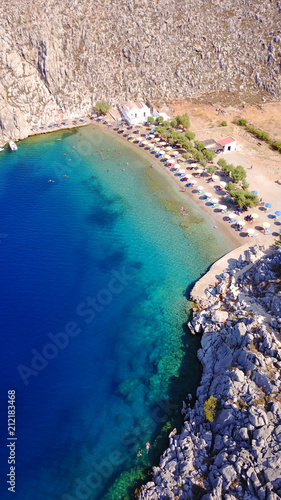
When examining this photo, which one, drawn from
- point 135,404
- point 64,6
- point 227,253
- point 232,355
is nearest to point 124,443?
point 135,404

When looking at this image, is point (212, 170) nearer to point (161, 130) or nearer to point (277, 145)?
point (277, 145)

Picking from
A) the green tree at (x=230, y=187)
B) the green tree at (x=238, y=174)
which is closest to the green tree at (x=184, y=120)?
the green tree at (x=238, y=174)

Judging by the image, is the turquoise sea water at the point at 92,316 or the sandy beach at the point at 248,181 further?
the sandy beach at the point at 248,181

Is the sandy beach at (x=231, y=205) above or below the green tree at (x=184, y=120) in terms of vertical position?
below

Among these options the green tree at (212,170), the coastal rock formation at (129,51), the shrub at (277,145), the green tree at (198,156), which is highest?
the coastal rock formation at (129,51)

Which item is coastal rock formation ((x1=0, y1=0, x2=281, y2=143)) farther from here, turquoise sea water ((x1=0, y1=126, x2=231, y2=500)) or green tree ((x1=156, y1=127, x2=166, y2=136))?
turquoise sea water ((x1=0, y1=126, x2=231, y2=500))

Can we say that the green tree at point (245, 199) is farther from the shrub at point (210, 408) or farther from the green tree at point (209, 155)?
the shrub at point (210, 408)

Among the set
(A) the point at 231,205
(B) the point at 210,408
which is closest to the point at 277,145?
(A) the point at 231,205
